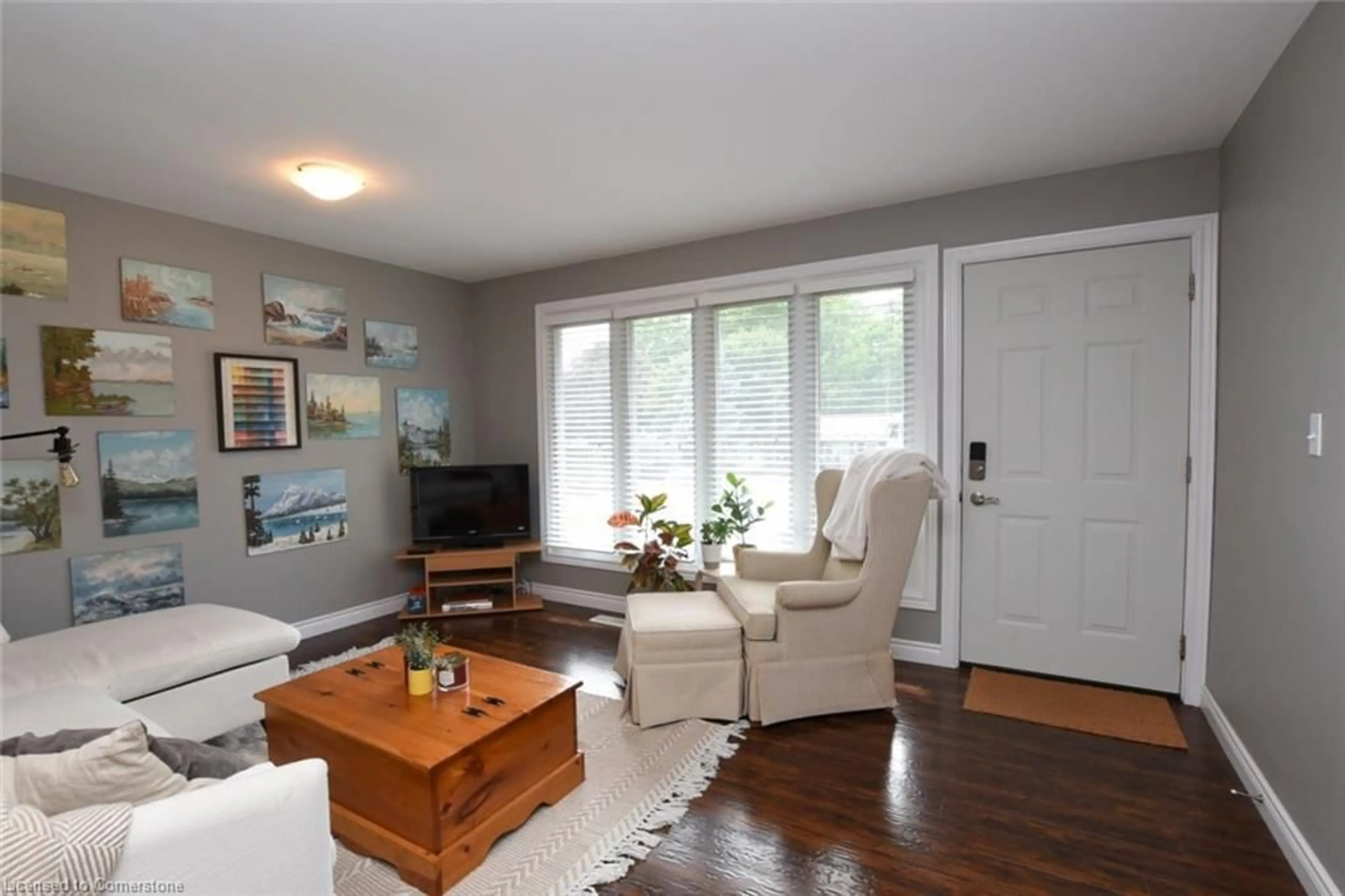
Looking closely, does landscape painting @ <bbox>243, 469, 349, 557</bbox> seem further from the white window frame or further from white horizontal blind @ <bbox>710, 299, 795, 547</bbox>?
white horizontal blind @ <bbox>710, 299, 795, 547</bbox>

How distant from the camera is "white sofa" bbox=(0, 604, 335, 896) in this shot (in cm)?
107

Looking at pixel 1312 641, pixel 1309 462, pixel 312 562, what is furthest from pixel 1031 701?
pixel 312 562

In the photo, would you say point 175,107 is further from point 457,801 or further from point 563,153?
point 457,801

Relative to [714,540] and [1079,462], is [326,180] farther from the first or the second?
[1079,462]

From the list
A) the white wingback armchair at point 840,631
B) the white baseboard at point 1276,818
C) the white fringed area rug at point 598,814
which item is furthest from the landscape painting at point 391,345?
the white baseboard at point 1276,818

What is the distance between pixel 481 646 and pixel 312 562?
1.28m

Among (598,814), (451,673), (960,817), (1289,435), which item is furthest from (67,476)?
(1289,435)

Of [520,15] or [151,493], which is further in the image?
[151,493]

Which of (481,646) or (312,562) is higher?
(312,562)

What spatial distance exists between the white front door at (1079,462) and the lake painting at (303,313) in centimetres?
387

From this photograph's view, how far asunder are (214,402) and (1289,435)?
4819mm

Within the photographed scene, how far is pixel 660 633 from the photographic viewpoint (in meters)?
2.71

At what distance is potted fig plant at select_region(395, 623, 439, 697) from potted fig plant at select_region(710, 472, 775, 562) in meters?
1.98

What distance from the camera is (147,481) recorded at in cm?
322
